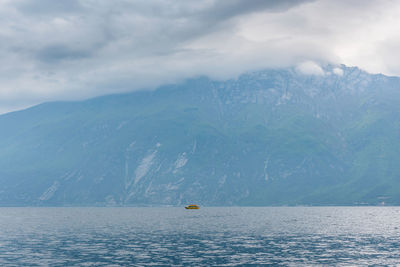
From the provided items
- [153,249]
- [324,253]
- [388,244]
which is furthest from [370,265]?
[153,249]

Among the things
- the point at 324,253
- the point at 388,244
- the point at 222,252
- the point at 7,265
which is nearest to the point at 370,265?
the point at 324,253

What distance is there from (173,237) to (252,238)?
23557 millimetres

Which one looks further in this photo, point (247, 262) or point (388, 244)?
point (388, 244)

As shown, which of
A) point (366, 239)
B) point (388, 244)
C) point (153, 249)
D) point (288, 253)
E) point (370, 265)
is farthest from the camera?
point (366, 239)

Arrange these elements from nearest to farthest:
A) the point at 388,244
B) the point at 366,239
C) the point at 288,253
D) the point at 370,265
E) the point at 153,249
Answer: the point at 370,265, the point at 288,253, the point at 153,249, the point at 388,244, the point at 366,239

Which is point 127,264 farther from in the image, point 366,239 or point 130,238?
point 366,239

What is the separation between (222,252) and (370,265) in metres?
32.0

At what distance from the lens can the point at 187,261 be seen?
96188 mm

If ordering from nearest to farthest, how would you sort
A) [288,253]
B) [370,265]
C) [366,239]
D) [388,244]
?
[370,265], [288,253], [388,244], [366,239]

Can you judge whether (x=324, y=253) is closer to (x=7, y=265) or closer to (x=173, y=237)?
(x=173, y=237)

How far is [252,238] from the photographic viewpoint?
14175cm

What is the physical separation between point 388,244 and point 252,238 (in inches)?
1439

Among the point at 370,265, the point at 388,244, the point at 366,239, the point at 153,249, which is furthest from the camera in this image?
the point at 366,239

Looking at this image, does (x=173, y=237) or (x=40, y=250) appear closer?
(x=40, y=250)
